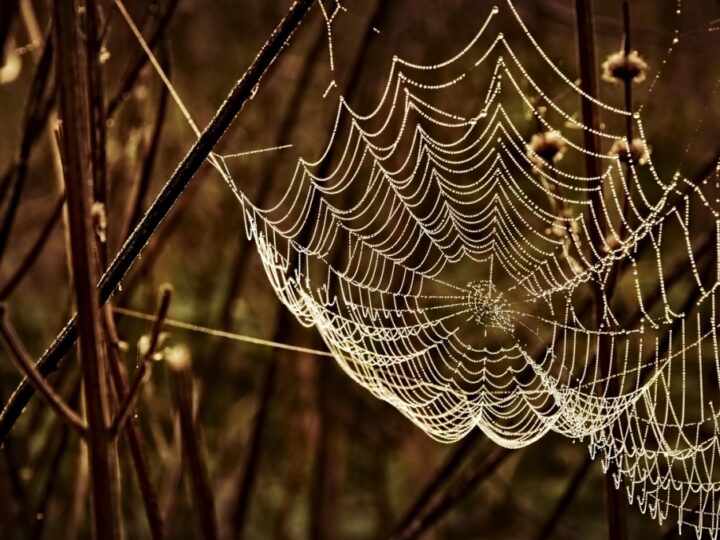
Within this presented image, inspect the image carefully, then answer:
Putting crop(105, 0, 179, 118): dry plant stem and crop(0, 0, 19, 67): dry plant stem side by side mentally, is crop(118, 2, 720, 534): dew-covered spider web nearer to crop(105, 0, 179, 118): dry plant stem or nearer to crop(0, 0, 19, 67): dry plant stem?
crop(105, 0, 179, 118): dry plant stem

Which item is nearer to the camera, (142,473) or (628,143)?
(142,473)

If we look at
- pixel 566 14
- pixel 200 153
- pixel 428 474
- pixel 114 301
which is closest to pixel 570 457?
pixel 428 474

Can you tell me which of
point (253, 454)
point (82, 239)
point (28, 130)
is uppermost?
point (28, 130)

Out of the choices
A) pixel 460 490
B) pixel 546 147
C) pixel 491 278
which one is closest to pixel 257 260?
pixel 491 278

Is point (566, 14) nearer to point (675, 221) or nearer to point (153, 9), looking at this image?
point (153, 9)

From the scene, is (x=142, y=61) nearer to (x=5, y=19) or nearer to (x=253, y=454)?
(x=5, y=19)

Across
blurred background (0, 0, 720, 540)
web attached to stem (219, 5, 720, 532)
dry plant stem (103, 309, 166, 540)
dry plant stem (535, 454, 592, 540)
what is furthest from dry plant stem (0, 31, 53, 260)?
blurred background (0, 0, 720, 540)

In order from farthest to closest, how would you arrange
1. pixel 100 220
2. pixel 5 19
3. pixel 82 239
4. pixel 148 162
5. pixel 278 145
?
pixel 278 145 → pixel 148 162 → pixel 100 220 → pixel 5 19 → pixel 82 239
